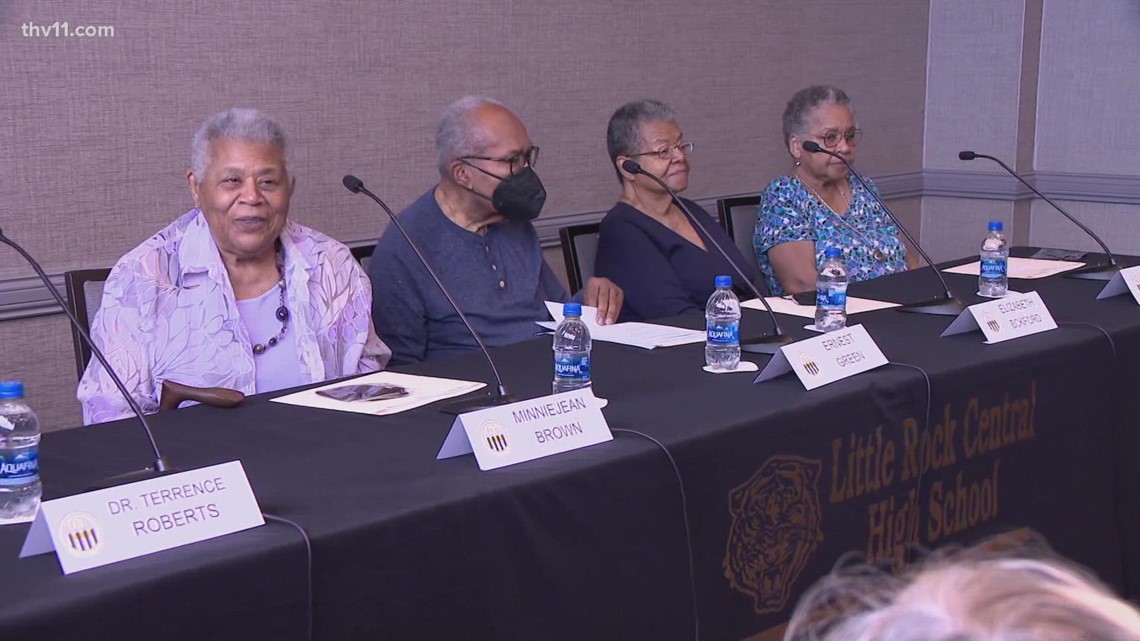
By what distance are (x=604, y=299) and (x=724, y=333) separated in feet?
2.11

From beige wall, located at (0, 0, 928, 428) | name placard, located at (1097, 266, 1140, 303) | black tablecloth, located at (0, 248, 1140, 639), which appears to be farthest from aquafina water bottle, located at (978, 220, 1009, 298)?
beige wall, located at (0, 0, 928, 428)

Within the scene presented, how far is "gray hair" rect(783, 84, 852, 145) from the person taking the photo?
149 inches

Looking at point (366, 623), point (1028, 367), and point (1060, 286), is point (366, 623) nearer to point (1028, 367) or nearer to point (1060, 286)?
point (1028, 367)

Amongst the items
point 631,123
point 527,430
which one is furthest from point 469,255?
point 527,430

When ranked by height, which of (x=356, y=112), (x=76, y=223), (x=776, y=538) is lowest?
(x=776, y=538)

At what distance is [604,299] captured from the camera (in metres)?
2.88

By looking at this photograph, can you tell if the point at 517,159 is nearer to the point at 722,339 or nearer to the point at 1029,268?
the point at 722,339

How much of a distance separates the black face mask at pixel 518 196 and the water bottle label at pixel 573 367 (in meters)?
0.90

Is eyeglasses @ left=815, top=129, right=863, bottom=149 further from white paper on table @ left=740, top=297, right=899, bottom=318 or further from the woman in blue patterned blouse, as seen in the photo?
white paper on table @ left=740, top=297, right=899, bottom=318

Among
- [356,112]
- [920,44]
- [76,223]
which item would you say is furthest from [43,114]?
[920,44]

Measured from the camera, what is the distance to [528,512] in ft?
5.36

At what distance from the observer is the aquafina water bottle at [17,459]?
149 cm

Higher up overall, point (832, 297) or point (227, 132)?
point (227, 132)

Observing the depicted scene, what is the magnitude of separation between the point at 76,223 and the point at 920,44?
3.65 m
